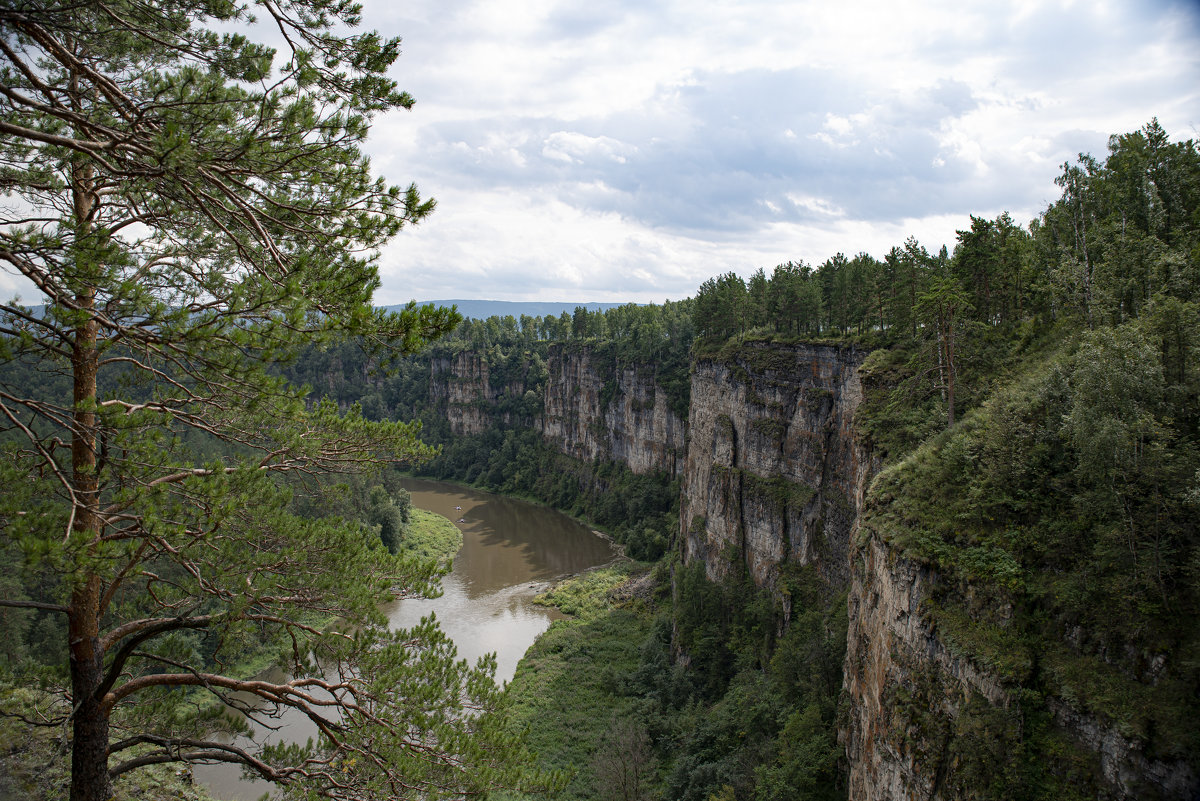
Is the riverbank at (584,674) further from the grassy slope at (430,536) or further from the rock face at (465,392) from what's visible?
the rock face at (465,392)

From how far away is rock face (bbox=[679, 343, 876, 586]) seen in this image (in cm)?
2844

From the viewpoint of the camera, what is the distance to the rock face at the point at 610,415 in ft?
199

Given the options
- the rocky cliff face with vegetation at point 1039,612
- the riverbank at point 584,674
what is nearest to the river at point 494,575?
the riverbank at point 584,674

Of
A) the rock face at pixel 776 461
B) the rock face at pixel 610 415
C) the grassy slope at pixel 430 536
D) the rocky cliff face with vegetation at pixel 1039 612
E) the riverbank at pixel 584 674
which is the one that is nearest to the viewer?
the rocky cliff face with vegetation at pixel 1039 612

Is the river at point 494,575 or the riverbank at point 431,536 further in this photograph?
the riverbank at point 431,536

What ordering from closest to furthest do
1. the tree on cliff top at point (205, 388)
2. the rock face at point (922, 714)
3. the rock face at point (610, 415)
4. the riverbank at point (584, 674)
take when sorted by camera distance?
the tree on cliff top at point (205, 388) < the rock face at point (922, 714) < the riverbank at point (584, 674) < the rock face at point (610, 415)

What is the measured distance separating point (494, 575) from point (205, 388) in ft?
150

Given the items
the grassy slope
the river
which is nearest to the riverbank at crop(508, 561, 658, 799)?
the river

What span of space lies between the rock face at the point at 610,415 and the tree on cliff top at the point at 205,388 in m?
51.1

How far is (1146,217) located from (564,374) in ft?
200

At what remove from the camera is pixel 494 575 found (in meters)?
50.0

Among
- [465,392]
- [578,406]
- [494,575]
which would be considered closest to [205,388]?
[494,575]

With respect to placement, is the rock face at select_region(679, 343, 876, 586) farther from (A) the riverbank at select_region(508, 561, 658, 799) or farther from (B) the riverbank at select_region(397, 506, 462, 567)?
(B) the riverbank at select_region(397, 506, 462, 567)

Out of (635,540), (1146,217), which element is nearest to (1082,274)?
(1146,217)
